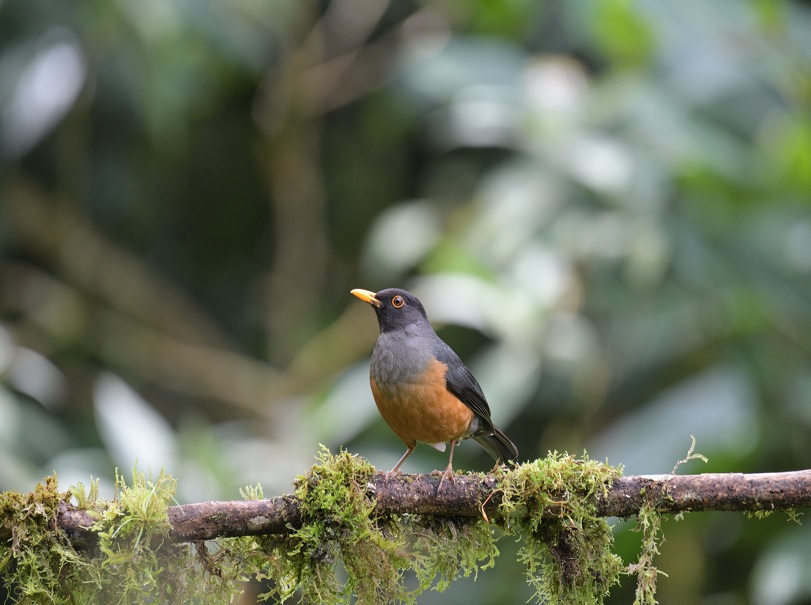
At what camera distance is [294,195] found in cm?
901

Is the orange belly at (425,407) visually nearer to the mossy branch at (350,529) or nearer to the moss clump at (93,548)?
the mossy branch at (350,529)

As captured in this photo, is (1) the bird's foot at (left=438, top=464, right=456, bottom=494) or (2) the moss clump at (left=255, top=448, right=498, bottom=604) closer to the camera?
(2) the moss clump at (left=255, top=448, right=498, bottom=604)

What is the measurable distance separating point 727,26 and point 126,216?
5.33m

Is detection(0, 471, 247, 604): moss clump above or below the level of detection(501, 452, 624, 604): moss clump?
below

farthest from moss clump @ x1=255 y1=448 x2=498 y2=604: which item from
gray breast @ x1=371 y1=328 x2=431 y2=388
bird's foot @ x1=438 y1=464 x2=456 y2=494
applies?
gray breast @ x1=371 y1=328 x2=431 y2=388

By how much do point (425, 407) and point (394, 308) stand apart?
2.48 feet

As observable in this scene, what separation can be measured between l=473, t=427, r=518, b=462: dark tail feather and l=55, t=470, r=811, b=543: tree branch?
4.41ft

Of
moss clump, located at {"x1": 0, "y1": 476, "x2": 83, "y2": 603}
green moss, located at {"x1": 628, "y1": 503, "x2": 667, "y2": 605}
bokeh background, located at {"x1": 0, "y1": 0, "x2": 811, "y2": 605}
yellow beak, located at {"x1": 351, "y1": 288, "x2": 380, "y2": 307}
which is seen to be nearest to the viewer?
moss clump, located at {"x1": 0, "y1": 476, "x2": 83, "y2": 603}

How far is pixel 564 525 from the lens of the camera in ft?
11.4

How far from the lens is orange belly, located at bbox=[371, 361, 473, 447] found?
4.35 metres

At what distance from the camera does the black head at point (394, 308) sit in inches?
193

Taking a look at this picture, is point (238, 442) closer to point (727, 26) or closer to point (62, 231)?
point (62, 231)

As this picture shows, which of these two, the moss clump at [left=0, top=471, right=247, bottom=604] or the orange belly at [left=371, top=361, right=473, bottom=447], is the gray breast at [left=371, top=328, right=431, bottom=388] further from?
the moss clump at [left=0, top=471, right=247, bottom=604]

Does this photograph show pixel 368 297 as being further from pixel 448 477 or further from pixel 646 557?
pixel 646 557
